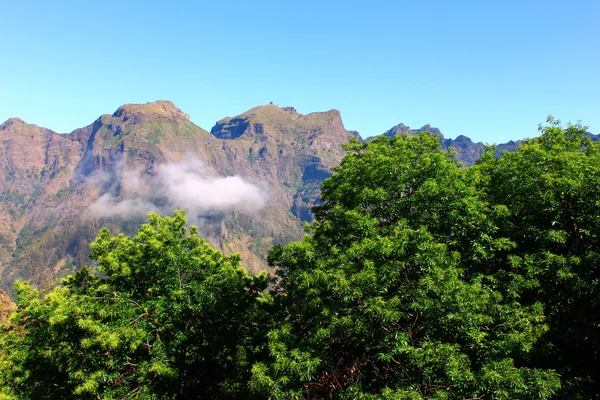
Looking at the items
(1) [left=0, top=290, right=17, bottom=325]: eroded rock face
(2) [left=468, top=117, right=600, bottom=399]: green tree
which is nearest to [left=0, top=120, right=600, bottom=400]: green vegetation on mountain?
(2) [left=468, top=117, right=600, bottom=399]: green tree

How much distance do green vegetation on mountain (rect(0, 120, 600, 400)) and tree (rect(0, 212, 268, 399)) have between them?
0.36ft

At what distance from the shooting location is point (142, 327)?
20.3m

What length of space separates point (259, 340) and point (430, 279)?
1236 cm

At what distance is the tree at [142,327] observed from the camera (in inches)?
787

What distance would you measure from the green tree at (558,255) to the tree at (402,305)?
1.34 m

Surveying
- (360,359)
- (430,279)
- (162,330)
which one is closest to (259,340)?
(162,330)

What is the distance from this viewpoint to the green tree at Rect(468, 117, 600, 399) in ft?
61.1

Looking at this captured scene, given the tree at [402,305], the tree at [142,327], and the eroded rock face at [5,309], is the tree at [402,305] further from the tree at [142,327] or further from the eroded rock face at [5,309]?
the eroded rock face at [5,309]

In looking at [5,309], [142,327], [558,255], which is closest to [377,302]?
[558,255]

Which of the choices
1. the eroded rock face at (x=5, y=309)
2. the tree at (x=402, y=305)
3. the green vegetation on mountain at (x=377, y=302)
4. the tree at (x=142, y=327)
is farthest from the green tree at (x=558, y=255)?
the eroded rock face at (x=5, y=309)

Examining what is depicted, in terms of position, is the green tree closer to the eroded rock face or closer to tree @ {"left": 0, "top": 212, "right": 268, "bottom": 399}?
tree @ {"left": 0, "top": 212, "right": 268, "bottom": 399}

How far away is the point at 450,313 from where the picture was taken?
52.2ft

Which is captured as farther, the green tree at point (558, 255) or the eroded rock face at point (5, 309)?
the eroded rock face at point (5, 309)

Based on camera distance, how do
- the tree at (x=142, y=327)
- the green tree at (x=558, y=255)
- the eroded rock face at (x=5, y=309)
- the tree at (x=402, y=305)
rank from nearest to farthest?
1. the tree at (x=402, y=305)
2. the green tree at (x=558, y=255)
3. the tree at (x=142, y=327)
4. the eroded rock face at (x=5, y=309)
